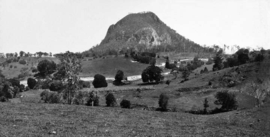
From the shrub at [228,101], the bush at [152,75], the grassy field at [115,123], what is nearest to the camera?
the grassy field at [115,123]

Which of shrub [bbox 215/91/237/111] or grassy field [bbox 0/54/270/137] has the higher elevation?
grassy field [bbox 0/54/270/137]

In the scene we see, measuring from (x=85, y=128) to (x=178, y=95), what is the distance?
74.9 m

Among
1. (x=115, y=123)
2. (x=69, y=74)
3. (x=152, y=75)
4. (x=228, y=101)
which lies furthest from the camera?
(x=152, y=75)

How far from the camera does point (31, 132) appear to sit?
20.5 m

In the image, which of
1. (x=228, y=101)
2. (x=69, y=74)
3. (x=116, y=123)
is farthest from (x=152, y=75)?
(x=116, y=123)

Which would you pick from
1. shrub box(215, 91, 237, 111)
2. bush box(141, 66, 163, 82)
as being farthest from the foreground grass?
bush box(141, 66, 163, 82)

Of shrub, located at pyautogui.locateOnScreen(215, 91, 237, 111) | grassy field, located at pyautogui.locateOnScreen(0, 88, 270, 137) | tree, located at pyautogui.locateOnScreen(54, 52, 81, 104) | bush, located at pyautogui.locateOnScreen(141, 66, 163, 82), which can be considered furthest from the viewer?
bush, located at pyautogui.locateOnScreen(141, 66, 163, 82)

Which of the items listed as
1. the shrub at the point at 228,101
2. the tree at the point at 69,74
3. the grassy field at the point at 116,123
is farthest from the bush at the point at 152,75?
the grassy field at the point at 116,123

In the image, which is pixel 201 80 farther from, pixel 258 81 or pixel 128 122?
pixel 128 122

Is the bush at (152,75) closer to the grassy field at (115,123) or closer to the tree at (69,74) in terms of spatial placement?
the tree at (69,74)

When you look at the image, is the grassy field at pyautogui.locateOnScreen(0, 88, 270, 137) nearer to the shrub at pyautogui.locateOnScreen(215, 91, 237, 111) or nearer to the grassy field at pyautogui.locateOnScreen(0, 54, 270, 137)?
the grassy field at pyautogui.locateOnScreen(0, 54, 270, 137)

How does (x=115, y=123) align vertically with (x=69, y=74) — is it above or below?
below

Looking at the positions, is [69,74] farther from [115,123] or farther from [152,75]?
[152,75]

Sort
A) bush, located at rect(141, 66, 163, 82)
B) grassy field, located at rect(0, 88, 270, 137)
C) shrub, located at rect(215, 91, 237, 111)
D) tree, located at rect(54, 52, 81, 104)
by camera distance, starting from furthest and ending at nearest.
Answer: bush, located at rect(141, 66, 163, 82) → shrub, located at rect(215, 91, 237, 111) → tree, located at rect(54, 52, 81, 104) → grassy field, located at rect(0, 88, 270, 137)
